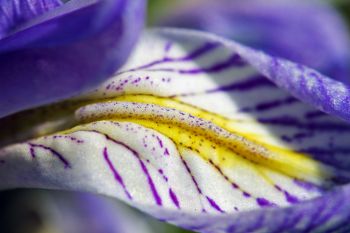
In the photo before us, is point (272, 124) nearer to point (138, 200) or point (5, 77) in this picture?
point (138, 200)

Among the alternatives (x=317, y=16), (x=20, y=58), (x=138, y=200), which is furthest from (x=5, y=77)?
(x=317, y=16)

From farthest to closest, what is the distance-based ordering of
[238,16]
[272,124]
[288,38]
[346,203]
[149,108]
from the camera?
[238,16] < [288,38] < [272,124] < [149,108] < [346,203]

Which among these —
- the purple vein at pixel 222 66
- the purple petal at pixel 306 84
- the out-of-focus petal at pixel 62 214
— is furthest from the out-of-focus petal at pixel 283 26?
the purple petal at pixel 306 84

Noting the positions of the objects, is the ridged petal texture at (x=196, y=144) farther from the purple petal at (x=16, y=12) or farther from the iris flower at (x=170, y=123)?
the purple petal at (x=16, y=12)

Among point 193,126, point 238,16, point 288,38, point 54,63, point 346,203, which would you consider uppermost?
point 238,16

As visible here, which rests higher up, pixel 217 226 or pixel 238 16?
pixel 238 16
